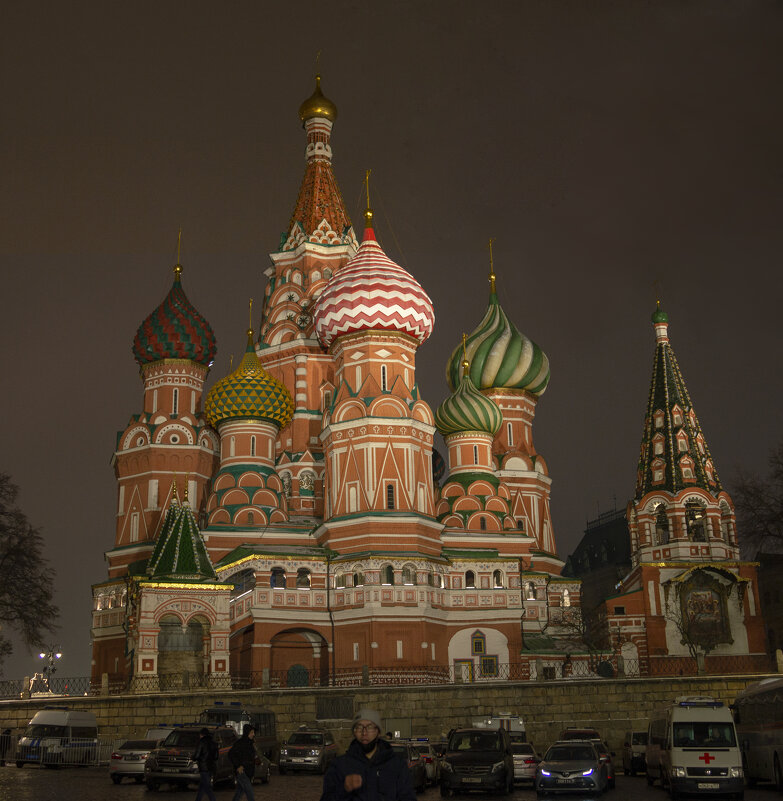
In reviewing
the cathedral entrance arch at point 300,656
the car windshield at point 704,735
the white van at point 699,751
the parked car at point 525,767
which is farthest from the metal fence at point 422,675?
the car windshield at point 704,735

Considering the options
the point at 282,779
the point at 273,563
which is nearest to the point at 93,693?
the point at 273,563

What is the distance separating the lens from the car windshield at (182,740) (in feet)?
70.1

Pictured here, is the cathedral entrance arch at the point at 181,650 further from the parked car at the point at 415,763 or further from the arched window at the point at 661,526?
the arched window at the point at 661,526

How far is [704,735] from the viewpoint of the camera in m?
20.4

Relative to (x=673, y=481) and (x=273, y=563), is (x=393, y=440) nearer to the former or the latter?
(x=273, y=563)

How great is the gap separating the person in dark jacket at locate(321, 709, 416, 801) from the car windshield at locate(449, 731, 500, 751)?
45.4 ft

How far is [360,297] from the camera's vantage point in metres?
46.7

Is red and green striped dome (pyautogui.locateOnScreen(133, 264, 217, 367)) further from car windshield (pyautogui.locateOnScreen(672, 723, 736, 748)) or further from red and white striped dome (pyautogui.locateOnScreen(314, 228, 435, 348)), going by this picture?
car windshield (pyautogui.locateOnScreen(672, 723, 736, 748))

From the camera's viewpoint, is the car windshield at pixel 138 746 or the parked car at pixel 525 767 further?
the parked car at pixel 525 767

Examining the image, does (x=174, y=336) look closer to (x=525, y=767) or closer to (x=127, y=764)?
(x=127, y=764)

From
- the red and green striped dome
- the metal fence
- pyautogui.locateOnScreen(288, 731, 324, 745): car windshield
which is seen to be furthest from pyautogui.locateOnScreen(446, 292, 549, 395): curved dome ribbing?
pyautogui.locateOnScreen(288, 731, 324, 745): car windshield

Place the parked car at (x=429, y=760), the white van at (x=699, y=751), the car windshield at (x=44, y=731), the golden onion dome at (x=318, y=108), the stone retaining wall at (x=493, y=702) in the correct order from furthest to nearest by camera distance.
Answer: the golden onion dome at (x=318, y=108) < the stone retaining wall at (x=493, y=702) < the car windshield at (x=44, y=731) < the parked car at (x=429, y=760) < the white van at (x=699, y=751)

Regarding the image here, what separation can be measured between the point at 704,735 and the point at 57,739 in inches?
630

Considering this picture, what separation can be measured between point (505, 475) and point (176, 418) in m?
16.4
